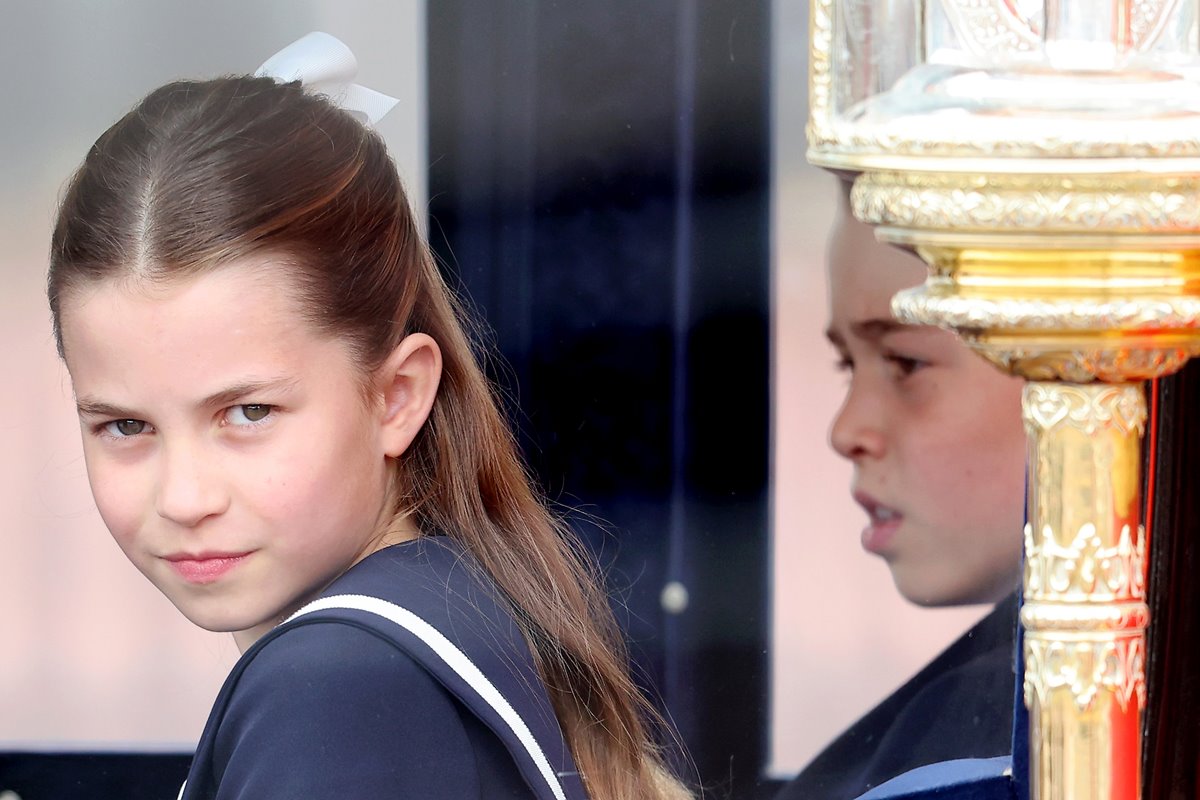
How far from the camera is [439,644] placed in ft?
2.73

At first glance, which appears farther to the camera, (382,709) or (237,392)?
(237,392)

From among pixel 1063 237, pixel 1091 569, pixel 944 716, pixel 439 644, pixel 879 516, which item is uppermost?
pixel 1063 237

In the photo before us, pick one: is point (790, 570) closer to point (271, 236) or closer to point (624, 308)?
point (624, 308)

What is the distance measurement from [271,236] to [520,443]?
2.11ft

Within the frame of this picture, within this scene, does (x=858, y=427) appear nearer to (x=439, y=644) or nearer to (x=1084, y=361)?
(x=439, y=644)

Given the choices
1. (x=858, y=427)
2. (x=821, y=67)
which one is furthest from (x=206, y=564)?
(x=858, y=427)

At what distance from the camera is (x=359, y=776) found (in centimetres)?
78

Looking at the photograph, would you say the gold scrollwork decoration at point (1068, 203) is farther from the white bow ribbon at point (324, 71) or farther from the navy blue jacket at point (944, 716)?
the navy blue jacket at point (944, 716)

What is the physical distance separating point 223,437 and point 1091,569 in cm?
52

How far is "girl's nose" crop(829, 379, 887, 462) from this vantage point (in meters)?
1.51

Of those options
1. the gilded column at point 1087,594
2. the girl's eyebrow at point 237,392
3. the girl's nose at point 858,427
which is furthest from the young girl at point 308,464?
the girl's nose at point 858,427

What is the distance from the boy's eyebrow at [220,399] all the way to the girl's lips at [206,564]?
3.6 inches

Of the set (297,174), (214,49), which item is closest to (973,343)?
(297,174)

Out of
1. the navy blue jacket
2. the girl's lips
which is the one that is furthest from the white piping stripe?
the navy blue jacket
